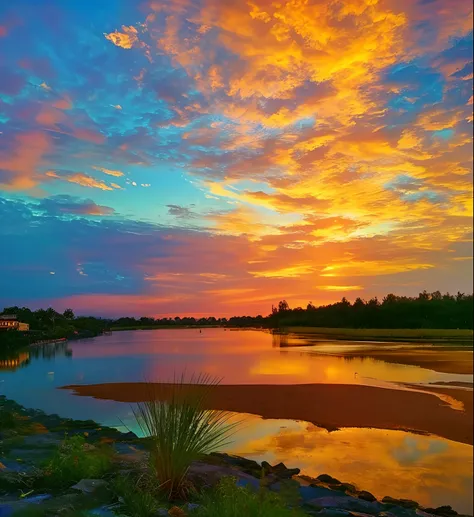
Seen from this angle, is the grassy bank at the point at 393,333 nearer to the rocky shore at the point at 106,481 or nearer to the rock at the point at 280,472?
the rock at the point at 280,472

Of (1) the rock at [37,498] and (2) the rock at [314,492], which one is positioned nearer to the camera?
(1) the rock at [37,498]

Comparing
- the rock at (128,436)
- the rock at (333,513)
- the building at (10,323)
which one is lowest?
the rock at (128,436)

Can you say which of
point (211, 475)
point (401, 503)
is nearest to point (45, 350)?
point (211, 475)

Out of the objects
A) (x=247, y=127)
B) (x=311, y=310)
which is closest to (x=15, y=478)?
(x=247, y=127)

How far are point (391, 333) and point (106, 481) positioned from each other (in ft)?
129

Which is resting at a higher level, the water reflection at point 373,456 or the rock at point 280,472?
the rock at point 280,472

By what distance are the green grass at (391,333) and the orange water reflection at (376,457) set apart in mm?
25770

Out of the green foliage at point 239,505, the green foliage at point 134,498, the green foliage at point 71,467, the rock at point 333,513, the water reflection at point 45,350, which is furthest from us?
the water reflection at point 45,350

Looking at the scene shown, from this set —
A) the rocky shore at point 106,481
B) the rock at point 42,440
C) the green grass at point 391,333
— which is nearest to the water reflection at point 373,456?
the rocky shore at point 106,481

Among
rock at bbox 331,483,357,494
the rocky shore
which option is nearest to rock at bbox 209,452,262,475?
the rocky shore

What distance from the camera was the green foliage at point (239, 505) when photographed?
3.04 m

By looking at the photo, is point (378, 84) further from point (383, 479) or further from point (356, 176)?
point (383, 479)

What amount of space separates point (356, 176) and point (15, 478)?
7.69 meters

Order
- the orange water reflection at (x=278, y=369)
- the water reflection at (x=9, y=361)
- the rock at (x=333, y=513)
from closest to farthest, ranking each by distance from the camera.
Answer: the rock at (x=333, y=513) → the water reflection at (x=9, y=361) → the orange water reflection at (x=278, y=369)
